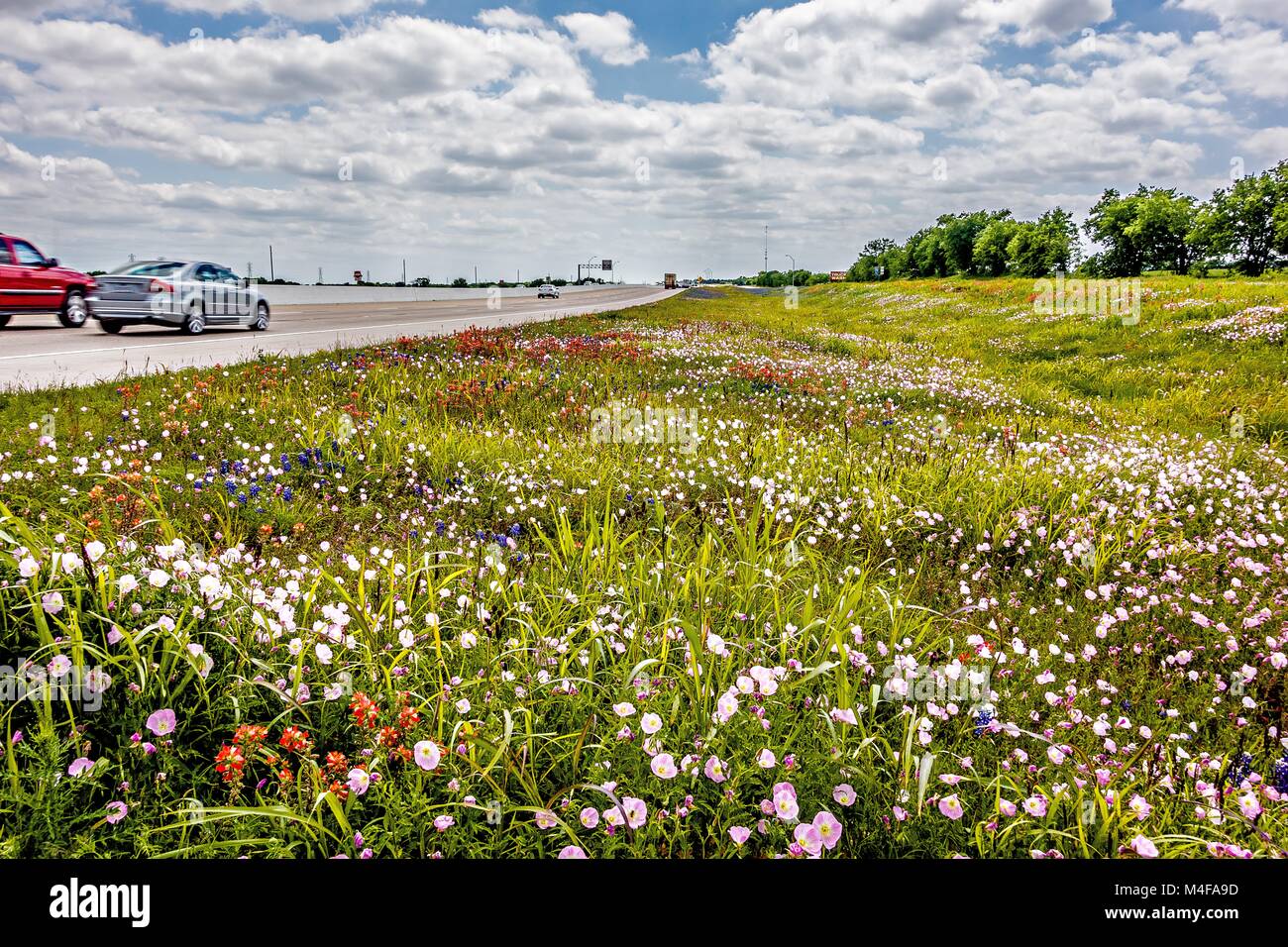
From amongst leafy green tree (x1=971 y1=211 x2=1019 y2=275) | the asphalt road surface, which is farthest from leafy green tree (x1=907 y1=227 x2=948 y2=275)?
the asphalt road surface

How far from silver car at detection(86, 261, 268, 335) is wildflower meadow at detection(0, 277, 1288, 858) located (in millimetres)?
11232

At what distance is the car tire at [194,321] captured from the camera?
18.0 meters

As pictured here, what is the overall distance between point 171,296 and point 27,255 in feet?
12.4

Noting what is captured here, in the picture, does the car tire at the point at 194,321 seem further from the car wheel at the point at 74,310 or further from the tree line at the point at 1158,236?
the tree line at the point at 1158,236

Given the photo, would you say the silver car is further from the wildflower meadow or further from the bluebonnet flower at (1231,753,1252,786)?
the bluebonnet flower at (1231,753,1252,786)

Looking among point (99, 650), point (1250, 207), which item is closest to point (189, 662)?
point (99, 650)

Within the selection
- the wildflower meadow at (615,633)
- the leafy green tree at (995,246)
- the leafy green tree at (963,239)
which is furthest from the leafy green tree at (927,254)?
the wildflower meadow at (615,633)

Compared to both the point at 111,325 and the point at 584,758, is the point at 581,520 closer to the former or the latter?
the point at 584,758

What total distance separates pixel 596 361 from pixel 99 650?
10641 millimetres

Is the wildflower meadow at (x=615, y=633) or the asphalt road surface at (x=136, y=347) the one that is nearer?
the wildflower meadow at (x=615, y=633)

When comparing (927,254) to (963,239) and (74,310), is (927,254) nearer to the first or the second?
(963,239)

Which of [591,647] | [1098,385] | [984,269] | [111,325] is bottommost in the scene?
[591,647]
